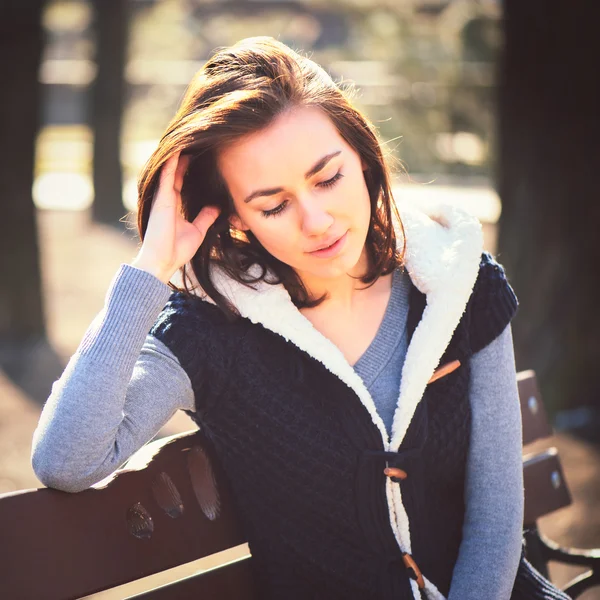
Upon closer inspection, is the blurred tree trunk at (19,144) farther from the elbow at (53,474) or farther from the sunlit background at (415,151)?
the elbow at (53,474)

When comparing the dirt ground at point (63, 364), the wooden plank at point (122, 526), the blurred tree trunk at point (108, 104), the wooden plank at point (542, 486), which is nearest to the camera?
the wooden plank at point (122, 526)

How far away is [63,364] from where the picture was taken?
6.12 meters

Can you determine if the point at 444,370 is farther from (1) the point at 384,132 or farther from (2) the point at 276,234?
(1) the point at 384,132

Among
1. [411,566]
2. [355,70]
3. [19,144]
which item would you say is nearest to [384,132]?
[355,70]

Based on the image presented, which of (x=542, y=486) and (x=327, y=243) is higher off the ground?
(x=327, y=243)

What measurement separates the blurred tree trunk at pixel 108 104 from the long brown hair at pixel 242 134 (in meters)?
8.96

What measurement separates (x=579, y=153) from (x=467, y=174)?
7.59 metres

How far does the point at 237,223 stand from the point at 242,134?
0.92ft

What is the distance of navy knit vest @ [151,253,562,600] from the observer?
2.01 metres

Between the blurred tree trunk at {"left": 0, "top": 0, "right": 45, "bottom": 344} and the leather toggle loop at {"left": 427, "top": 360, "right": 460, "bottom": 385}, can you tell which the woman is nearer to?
the leather toggle loop at {"left": 427, "top": 360, "right": 460, "bottom": 385}

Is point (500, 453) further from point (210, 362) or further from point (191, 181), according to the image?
point (191, 181)

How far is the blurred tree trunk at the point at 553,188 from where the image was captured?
15.3ft

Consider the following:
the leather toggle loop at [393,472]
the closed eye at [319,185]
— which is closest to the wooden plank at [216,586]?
the leather toggle loop at [393,472]

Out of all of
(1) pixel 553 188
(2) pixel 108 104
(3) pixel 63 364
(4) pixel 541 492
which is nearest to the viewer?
Answer: (4) pixel 541 492
